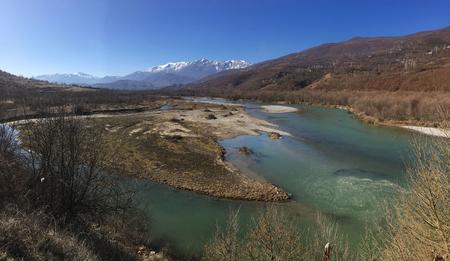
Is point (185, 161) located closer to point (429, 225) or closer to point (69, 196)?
point (69, 196)

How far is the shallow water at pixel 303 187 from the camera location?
729 inches

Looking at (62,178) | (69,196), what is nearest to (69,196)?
(69,196)

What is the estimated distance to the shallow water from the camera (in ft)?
60.7

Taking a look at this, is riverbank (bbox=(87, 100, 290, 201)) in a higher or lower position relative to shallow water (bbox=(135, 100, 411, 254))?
higher

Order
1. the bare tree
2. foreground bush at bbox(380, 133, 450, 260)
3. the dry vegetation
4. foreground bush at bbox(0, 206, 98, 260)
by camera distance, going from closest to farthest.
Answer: foreground bush at bbox(0, 206, 98, 260), foreground bush at bbox(380, 133, 450, 260), the dry vegetation, the bare tree

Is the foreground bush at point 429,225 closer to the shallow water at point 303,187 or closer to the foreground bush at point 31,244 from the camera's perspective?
the shallow water at point 303,187

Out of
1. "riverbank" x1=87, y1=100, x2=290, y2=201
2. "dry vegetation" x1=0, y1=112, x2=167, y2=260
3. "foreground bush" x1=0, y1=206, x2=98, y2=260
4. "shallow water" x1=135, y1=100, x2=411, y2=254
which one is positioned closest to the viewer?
"foreground bush" x1=0, y1=206, x2=98, y2=260

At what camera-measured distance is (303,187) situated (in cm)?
2503

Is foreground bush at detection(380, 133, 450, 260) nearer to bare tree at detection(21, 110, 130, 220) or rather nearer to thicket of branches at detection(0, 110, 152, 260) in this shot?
thicket of branches at detection(0, 110, 152, 260)

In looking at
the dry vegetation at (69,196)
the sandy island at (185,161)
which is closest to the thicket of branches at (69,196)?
the dry vegetation at (69,196)

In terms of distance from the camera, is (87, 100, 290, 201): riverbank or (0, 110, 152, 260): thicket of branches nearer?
(0, 110, 152, 260): thicket of branches

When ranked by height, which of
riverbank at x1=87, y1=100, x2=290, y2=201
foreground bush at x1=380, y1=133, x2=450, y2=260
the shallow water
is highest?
foreground bush at x1=380, y1=133, x2=450, y2=260

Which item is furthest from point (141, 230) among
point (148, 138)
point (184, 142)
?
point (148, 138)

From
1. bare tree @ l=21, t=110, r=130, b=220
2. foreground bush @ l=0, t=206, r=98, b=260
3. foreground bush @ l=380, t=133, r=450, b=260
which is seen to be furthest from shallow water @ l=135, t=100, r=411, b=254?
foreground bush @ l=380, t=133, r=450, b=260
